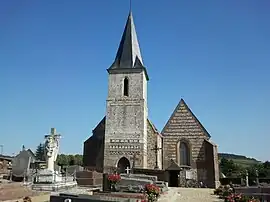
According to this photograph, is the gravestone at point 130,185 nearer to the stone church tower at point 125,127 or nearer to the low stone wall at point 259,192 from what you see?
the low stone wall at point 259,192

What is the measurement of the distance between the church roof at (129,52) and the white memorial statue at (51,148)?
17980mm

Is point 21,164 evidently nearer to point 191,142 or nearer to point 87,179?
point 87,179

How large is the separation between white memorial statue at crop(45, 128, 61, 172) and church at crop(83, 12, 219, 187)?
14211mm

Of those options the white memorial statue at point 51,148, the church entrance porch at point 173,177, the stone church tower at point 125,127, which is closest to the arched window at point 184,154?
the church entrance porch at point 173,177

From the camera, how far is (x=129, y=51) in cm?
3641

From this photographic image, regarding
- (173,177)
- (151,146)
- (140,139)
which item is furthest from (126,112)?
(173,177)

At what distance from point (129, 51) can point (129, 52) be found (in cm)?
17

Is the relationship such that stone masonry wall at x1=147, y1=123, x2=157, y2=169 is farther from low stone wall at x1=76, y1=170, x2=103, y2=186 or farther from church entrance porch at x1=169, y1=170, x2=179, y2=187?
low stone wall at x1=76, y1=170, x2=103, y2=186

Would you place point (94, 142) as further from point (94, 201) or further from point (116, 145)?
point (94, 201)

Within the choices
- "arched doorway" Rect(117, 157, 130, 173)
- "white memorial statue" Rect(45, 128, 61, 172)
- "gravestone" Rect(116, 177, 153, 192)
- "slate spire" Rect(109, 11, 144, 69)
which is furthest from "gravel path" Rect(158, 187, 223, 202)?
"slate spire" Rect(109, 11, 144, 69)

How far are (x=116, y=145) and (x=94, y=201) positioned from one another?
23597 millimetres

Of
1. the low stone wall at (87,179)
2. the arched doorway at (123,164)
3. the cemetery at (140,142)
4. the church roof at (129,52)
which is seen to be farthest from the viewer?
the church roof at (129,52)

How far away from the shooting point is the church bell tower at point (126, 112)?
32531 mm

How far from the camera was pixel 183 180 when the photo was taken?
3112 cm
